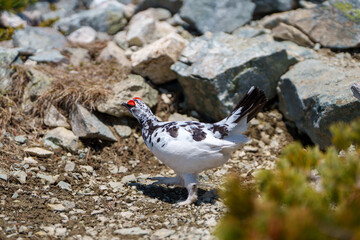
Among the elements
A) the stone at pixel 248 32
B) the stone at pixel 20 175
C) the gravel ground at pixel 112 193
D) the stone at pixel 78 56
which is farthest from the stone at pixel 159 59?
the stone at pixel 20 175

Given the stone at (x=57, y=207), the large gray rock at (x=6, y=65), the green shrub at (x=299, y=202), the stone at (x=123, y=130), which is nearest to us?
the green shrub at (x=299, y=202)

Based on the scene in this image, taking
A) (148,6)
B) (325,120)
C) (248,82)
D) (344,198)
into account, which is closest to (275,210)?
(344,198)

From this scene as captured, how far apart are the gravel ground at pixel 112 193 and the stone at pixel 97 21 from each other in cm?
236

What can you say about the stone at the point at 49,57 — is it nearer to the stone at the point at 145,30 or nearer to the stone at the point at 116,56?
the stone at the point at 116,56

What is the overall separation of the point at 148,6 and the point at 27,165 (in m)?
3.81

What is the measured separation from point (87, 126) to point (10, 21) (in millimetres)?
3030

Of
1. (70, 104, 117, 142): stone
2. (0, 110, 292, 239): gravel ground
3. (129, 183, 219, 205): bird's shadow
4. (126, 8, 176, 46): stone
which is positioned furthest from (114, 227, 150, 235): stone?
(126, 8, 176, 46): stone

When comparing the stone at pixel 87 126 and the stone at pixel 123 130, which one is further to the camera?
the stone at pixel 123 130

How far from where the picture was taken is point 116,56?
19.1 feet

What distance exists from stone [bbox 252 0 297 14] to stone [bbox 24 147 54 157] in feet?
13.0

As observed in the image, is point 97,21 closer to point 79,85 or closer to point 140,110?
point 79,85

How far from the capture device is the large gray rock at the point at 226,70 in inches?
194

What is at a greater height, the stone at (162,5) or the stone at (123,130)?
the stone at (162,5)

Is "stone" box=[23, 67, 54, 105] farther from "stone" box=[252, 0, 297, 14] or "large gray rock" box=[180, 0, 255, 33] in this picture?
"stone" box=[252, 0, 297, 14]
